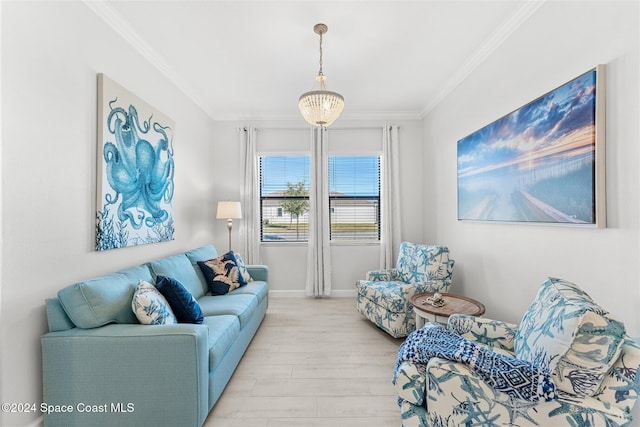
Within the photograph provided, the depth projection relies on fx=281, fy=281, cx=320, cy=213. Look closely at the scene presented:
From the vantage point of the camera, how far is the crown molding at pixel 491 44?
81.8 inches

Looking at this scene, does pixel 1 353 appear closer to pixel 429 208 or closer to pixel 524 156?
pixel 524 156

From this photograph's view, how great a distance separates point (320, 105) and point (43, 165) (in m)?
1.85

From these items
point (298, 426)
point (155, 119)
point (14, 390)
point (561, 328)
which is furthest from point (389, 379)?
point (155, 119)

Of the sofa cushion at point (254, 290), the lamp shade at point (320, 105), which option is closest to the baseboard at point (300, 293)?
the sofa cushion at point (254, 290)

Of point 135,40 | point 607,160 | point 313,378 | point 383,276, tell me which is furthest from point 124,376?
point 607,160

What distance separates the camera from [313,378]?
2.22 metres

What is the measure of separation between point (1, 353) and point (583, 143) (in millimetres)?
3414

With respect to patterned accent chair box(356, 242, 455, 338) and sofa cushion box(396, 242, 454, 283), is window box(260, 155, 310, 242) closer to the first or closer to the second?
patterned accent chair box(356, 242, 455, 338)

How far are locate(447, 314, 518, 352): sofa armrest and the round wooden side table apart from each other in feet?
1.42

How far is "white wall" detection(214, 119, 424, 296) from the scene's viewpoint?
4.38 metres

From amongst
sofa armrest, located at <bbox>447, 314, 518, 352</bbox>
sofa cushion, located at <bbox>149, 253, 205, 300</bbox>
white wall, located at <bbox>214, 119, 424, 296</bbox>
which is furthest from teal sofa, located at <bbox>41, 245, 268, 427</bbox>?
white wall, located at <bbox>214, 119, 424, 296</bbox>

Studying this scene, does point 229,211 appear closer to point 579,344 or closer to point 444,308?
point 444,308

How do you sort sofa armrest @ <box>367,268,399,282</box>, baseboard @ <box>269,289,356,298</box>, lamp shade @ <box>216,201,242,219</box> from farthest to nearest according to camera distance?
1. baseboard @ <box>269,289,356,298</box>
2. lamp shade @ <box>216,201,242,219</box>
3. sofa armrest @ <box>367,268,399,282</box>

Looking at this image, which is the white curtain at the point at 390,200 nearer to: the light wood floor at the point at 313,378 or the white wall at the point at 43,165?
the light wood floor at the point at 313,378
